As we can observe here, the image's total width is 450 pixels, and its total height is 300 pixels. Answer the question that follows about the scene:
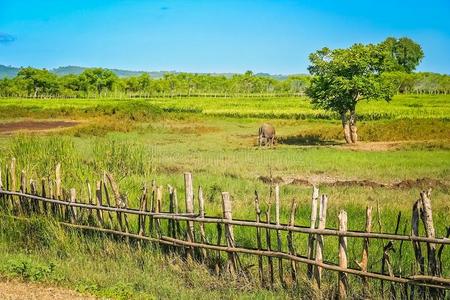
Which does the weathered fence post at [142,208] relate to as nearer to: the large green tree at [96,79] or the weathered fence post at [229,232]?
the weathered fence post at [229,232]

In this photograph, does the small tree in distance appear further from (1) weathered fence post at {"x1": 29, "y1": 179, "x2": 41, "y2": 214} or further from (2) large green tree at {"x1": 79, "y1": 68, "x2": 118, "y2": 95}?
(2) large green tree at {"x1": 79, "y1": 68, "x2": 118, "y2": 95}

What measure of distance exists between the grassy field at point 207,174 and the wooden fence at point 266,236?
0.29 metres

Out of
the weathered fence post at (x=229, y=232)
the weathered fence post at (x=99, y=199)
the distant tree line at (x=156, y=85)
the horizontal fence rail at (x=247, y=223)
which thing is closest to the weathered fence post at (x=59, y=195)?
the horizontal fence rail at (x=247, y=223)

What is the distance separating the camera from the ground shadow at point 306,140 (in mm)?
29200

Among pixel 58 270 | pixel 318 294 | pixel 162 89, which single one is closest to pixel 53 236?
pixel 58 270

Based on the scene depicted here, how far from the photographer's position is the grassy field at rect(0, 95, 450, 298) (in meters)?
7.49

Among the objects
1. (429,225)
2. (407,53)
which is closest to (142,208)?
(429,225)

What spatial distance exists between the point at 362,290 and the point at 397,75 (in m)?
82.7

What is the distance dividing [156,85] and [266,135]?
86.0 meters

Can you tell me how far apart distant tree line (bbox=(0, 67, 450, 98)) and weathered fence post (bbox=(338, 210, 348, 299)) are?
8249 cm

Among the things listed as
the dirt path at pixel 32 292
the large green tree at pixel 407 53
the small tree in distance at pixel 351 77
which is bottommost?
the dirt path at pixel 32 292

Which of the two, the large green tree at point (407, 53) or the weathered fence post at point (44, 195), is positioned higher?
the large green tree at point (407, 53)

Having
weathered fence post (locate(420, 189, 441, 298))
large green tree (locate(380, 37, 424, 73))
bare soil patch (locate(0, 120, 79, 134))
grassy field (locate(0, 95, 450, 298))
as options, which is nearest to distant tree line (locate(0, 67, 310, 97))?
large green tree (locate(380, 37, 424, 73))

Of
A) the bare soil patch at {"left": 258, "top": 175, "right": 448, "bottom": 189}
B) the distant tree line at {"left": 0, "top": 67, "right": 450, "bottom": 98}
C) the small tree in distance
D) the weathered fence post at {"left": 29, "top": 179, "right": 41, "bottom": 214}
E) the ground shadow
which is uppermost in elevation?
the distant tree line at {"left": 0, "top": 67, "right": 450, "bottom": 98}
